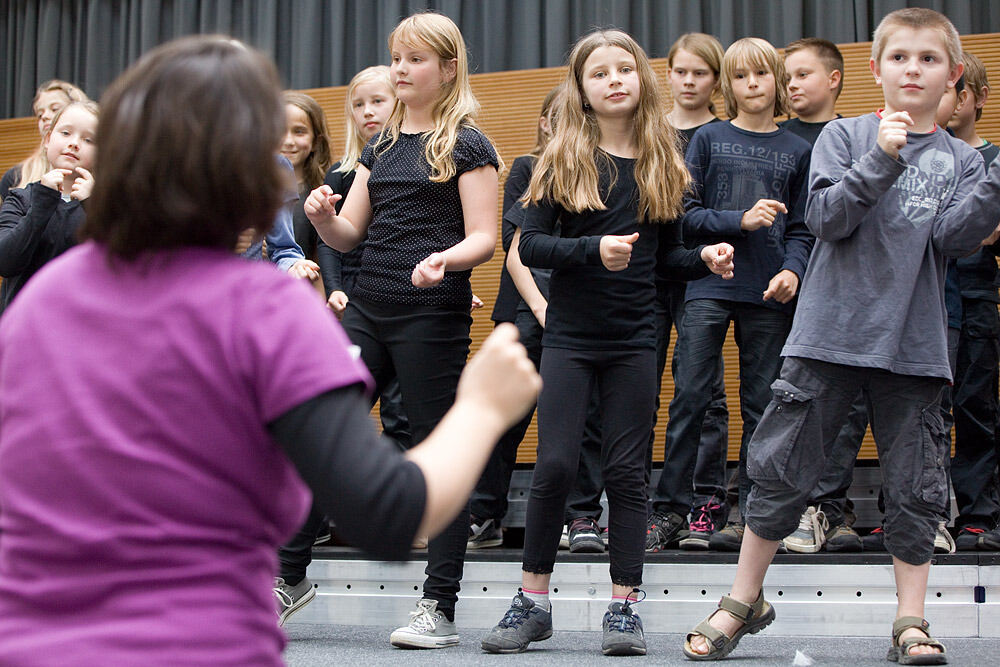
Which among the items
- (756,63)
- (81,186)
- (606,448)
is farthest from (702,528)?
(81,186)

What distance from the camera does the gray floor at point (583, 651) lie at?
2.35 meters

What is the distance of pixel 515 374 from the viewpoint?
3.02 ft

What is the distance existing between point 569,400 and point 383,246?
61 cm

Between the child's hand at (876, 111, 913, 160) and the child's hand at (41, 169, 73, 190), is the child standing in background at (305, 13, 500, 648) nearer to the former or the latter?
the child's hand at (41, 169, 73, 190)

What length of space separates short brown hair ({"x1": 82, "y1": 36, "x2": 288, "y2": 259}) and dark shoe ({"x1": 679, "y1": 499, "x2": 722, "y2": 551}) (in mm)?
2336

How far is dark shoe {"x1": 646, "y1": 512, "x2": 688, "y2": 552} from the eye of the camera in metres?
2.98

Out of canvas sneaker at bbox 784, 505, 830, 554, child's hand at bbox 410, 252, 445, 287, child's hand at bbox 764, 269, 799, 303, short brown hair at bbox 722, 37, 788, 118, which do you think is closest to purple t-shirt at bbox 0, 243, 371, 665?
child's hand at bbox 410, 252, 445, 287

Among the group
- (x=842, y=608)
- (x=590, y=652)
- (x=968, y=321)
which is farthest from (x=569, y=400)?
(x=968, y=321)

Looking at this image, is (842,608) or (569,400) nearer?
(569,400)

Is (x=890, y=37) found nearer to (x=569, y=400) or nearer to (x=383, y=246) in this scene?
(x=569, y=400)

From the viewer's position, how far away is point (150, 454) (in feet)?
2.63

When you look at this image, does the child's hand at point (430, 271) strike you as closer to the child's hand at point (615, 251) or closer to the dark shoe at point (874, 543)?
the child's hand at point (615, 251)

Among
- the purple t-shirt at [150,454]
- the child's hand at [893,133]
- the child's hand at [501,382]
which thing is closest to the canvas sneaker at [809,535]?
the child's hand at [893,133]

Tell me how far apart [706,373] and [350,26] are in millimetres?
2854
